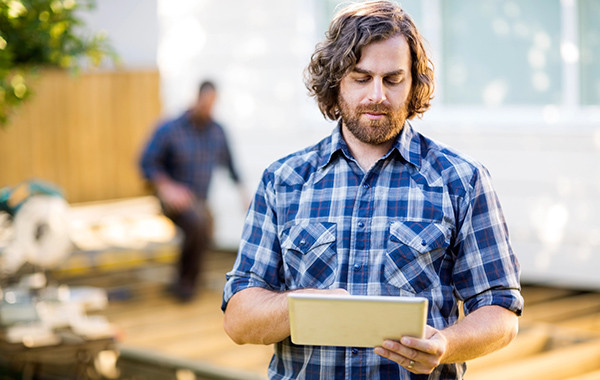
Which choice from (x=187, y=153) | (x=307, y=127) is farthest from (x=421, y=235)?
(x=307, y=127)

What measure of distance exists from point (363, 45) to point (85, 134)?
1032cm

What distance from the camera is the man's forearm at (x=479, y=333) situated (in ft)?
7.00

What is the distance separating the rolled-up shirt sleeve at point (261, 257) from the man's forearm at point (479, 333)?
47 centimetres

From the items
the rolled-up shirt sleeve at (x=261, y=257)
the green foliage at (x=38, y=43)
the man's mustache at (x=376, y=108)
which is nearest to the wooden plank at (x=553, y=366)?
the green foliage at (x=38, y=43)

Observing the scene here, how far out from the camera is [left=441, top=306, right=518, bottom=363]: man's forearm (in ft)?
7.00

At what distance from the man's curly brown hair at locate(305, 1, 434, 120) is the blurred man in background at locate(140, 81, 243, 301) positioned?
4.89m

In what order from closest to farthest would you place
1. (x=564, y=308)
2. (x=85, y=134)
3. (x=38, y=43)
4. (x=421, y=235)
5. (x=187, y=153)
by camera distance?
1. (x=421, y=235)
2. (x=38, y=43)
3. (x=564, y=308)
4. (x=187, y=153)
5. (x=85, y=134)

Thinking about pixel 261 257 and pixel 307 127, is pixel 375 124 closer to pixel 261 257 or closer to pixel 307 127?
pixel 261 257

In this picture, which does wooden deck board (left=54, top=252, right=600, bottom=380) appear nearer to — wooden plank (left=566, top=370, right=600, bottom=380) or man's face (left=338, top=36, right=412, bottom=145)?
wooden plank (left=566, top=370, right=600, bottom=380)

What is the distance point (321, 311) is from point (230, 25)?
7.11 metres

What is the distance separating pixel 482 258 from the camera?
2266 mm

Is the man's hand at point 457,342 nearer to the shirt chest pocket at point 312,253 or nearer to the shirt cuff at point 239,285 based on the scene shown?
the shirt chest pocket at point 312,253

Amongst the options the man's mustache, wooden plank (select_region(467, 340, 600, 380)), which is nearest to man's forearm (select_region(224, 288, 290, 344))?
the man's mustache

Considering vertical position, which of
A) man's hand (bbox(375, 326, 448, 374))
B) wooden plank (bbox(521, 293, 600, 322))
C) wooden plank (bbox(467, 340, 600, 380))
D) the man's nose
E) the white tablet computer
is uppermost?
the man's nose
